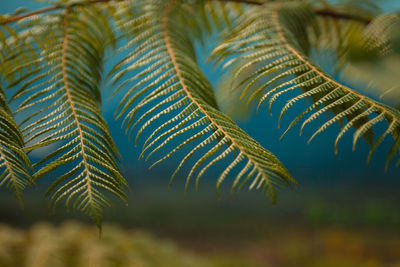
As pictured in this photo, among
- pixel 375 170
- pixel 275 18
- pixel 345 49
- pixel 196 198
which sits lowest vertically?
pixel 375 170

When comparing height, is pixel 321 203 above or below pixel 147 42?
below

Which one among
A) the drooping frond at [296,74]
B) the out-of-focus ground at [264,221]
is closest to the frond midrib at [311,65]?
the drooping frond at [296,74]

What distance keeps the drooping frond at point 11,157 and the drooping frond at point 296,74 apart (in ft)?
0.98

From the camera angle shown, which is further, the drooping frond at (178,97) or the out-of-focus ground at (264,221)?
the out-of-focus ground at (264,221)

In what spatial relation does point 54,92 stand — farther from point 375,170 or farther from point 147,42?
point 375,170

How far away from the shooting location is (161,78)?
0.48 meters

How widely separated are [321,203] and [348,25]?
9711 millimetres

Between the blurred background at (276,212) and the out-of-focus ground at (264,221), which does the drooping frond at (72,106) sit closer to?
the blurred background at (276,212)

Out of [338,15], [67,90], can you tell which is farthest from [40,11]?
[338,15]

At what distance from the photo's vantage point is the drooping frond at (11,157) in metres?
0.34

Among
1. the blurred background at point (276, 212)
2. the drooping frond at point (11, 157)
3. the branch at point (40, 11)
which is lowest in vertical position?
the blurred background at point (276, 212)

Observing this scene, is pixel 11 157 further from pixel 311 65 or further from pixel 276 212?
pixel 276 212

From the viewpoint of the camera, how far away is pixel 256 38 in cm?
53

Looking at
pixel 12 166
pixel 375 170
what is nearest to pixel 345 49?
pixel 12 166
